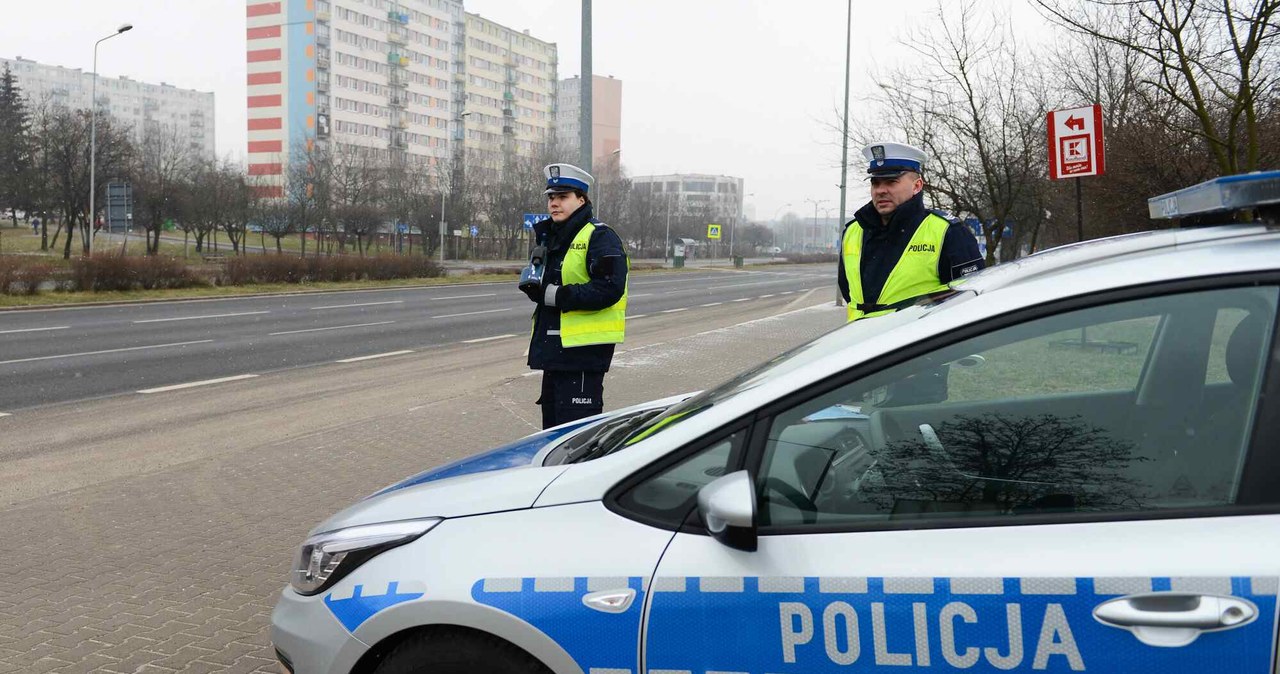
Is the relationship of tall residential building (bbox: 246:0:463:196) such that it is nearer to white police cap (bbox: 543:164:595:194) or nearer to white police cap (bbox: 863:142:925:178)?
white police cap (bbox: 543:164:595:194)

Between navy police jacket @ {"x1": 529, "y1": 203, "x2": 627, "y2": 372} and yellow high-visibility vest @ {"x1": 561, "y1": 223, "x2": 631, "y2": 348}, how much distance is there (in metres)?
0.04

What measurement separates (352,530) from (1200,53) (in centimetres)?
1129

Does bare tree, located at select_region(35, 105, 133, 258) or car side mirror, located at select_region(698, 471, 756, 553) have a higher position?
bare tree, located at select_region(35, 105, 133, 258)

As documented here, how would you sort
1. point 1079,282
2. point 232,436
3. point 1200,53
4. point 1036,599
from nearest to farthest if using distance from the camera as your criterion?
point 1036,599, point 1079,282, point 232,436, point 1200,53

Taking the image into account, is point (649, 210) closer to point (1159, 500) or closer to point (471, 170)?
point (471, 170)

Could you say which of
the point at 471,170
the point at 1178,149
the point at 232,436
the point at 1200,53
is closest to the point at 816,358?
the point at 232,436

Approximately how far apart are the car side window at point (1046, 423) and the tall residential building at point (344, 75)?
96480mm

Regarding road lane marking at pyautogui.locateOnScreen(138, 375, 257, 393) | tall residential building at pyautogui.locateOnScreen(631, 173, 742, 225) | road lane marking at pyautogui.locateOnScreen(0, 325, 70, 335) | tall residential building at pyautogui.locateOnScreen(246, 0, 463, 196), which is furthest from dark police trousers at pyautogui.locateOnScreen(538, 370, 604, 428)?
tall residential building at pyautogui.locateOnScreen(631, 173, 742, 225)

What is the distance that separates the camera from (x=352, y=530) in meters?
2.71

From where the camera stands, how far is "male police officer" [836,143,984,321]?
4.70 meters

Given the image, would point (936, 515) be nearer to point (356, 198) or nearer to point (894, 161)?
point (894, 161)

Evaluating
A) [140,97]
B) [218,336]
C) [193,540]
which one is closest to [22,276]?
[218,336]

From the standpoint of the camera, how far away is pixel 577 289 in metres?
5.28

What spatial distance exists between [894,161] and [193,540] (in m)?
4.00
